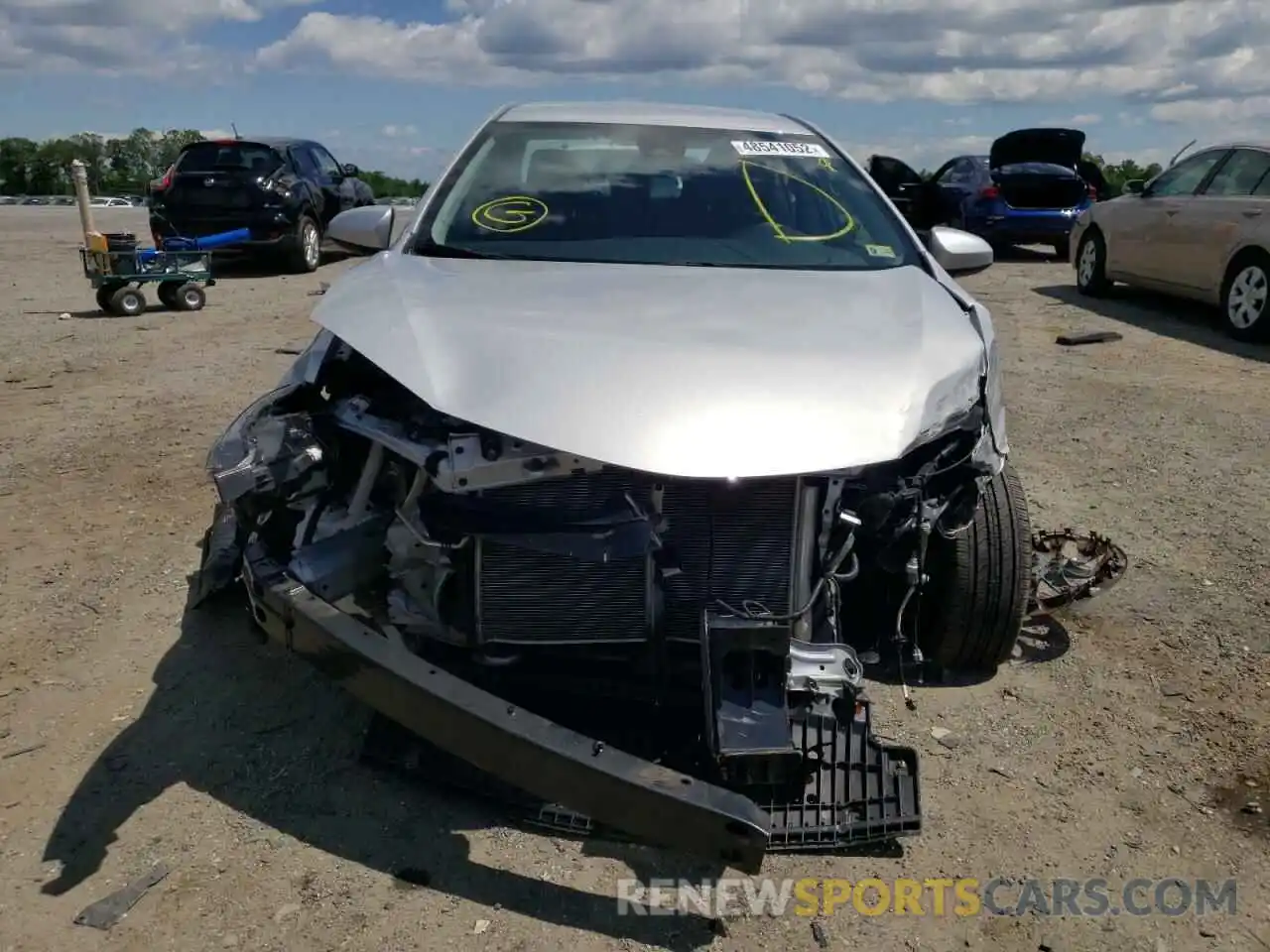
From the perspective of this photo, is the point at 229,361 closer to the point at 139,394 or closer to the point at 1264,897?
the point at 139,394

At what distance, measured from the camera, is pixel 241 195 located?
11.5 metres

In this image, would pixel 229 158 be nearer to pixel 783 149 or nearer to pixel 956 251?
pixel 783 149

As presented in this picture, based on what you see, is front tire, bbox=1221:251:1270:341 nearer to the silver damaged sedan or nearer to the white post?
the silver damaged sedan

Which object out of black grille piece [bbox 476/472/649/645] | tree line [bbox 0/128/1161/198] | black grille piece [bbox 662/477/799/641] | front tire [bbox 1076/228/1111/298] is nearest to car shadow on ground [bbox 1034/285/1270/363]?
front tire [bbox 1076/228/1111/298]

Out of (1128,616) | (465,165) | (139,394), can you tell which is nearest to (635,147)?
(465,165)

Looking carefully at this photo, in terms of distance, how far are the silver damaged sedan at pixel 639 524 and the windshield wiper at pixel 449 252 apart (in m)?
0.05

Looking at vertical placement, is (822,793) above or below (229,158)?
below

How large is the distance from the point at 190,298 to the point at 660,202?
299 inches

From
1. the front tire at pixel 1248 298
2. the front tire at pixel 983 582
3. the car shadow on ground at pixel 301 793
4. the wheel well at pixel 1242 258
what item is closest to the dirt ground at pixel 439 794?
the car shadow on ground at pixel 301 793

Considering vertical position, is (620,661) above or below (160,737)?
above

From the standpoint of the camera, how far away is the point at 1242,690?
3371 millimetres

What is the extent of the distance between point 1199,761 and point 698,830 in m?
1.81

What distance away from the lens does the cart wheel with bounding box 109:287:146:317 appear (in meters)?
9.45

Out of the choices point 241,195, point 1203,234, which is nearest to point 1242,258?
point 1203,234
